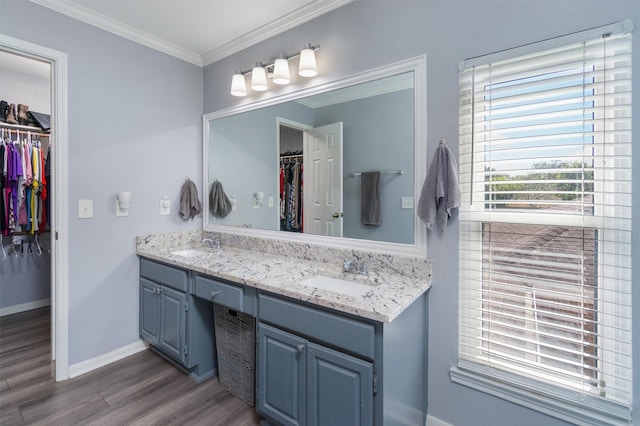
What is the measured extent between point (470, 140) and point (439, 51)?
49 centimetres

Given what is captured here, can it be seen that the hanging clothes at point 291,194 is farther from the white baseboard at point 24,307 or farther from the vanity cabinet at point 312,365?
the white baseboard at point 24,307

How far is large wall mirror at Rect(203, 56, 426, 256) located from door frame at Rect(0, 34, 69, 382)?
1049 mm

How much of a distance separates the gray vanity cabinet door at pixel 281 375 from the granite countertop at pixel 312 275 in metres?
0.24

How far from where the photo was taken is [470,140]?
149cm

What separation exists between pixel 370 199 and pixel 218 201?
1.53 m

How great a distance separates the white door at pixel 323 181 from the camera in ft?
6.49

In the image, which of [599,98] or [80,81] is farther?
[80,81]

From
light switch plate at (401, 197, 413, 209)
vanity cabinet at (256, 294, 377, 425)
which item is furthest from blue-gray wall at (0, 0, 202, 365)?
light switch plate at (401, 197, 413, 209)

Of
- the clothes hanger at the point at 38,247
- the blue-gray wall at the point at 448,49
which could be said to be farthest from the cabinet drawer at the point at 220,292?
the clothes hanger at the point at 38,247

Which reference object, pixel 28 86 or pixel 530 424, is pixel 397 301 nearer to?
pixel 530 424

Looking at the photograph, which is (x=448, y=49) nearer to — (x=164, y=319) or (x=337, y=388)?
(x=337, y=388)

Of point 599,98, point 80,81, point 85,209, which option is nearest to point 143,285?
point 85,209

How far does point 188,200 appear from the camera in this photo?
2691 mm

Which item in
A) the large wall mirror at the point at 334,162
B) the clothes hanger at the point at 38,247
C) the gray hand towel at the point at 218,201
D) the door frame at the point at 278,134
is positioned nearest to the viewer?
the large wall mirror at the point at 334,162
